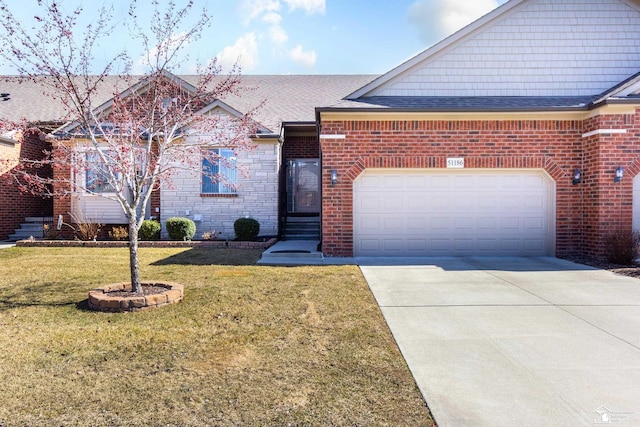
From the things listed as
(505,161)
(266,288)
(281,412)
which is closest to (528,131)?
(505,161)

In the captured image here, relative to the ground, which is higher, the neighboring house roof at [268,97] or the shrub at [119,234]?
the neighboring house roof at [268,97]

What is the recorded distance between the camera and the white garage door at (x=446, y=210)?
10.9 metres

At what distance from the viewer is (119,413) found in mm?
3248

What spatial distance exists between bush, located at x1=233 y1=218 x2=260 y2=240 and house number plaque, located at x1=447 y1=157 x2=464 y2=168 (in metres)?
6.20

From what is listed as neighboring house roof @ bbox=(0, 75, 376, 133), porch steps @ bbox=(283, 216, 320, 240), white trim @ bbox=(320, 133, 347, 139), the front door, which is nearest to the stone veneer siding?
neighboring house roof @ bbox=(0, 75, 376, 133)

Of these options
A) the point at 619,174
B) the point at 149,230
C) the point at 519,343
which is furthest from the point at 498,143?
the point at 149,230

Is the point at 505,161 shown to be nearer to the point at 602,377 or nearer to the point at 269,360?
the point at 602,377

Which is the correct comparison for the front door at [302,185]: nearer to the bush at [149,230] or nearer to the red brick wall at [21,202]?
the bush at [149,230]

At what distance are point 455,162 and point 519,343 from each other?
21.7ft

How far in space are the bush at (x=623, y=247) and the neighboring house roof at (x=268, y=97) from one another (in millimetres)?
9931

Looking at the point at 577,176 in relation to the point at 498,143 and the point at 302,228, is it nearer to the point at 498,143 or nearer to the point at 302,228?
the point at 498,143

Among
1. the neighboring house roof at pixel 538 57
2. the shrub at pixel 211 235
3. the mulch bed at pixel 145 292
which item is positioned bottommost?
the mulch bed at pixel 145 292

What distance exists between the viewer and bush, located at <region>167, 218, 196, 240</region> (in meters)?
13.4

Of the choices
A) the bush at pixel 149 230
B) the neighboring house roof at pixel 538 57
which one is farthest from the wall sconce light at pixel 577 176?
the bush at pixel 149 230
